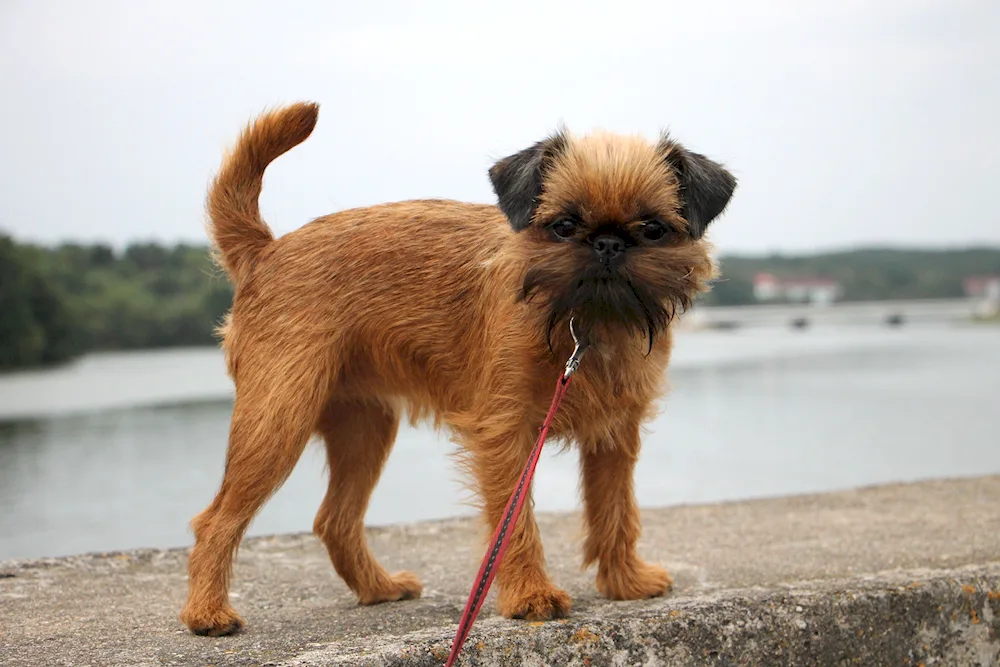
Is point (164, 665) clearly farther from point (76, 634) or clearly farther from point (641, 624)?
point (641, 624)

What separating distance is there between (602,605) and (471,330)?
1.25 metres

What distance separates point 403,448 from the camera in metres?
7.52

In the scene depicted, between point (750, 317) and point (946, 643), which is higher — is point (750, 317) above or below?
above

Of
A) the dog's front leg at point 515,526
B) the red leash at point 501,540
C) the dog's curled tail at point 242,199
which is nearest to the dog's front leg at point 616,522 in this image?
the dog's front leg at point 515,526

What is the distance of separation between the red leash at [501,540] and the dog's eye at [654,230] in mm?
405

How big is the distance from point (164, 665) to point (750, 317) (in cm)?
816

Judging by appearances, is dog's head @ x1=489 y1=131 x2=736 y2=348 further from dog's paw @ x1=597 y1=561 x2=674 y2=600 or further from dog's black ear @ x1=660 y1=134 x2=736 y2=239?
dog's paw @ x1=597 y1=561 x2=674 y2=600

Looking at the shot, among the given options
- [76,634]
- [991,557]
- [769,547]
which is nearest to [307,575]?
[76,634]

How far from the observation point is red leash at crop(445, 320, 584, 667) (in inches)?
116

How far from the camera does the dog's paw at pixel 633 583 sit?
158 inches

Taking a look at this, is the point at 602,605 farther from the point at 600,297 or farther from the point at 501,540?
the point at 600,297

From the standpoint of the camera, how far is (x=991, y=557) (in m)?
4.48

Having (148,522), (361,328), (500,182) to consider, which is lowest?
(148,522)

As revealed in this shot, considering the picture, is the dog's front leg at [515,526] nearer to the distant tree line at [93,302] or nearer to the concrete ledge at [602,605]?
the concrete ledge at [602,605]
